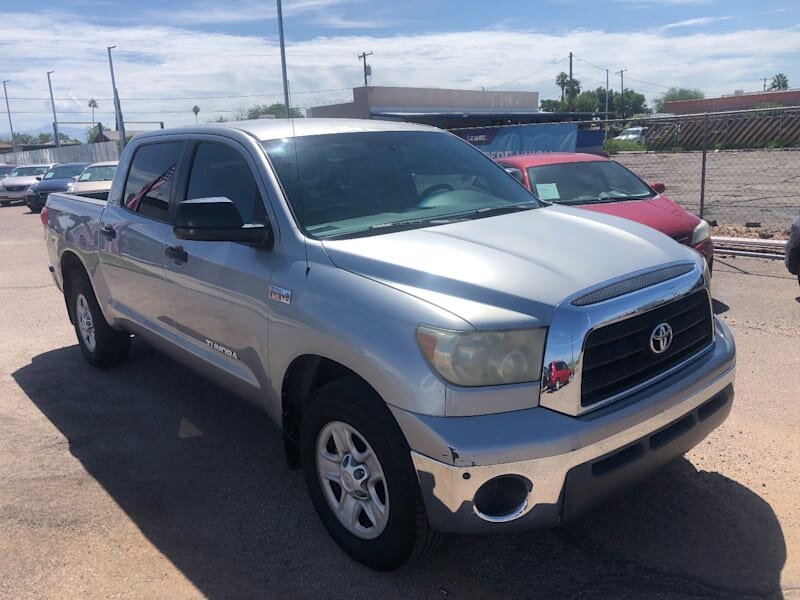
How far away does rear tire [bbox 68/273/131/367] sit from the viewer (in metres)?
5.85

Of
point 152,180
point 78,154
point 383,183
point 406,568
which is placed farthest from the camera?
point 78,154

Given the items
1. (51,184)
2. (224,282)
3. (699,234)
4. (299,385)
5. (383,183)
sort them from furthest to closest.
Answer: (51,184)
(699,234)
(383,183)
(224,282)
(299,385)

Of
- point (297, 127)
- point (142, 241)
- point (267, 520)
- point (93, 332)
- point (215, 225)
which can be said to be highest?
point (297, 127)

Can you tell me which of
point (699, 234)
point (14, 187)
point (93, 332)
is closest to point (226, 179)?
point (93, 332)

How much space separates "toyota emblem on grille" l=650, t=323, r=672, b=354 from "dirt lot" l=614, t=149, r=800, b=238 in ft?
30.1

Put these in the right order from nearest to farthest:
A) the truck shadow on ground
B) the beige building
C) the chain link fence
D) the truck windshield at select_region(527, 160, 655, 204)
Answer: the truck shadow on ground → the truck windshield at select_region(527, 160, 655, 204) → the chain link fence → the beige building

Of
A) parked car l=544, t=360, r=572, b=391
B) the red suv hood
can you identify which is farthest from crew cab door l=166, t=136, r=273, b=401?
the red suv hood

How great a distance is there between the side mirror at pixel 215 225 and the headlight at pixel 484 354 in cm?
116

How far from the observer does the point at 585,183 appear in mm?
8391

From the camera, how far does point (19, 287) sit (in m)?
9.94

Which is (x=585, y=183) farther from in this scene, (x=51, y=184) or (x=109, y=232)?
(x=51, y=184)

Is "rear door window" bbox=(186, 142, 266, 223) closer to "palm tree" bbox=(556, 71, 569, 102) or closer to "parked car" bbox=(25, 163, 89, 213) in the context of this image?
"parked car" bbox=(25, 163, 89, 213)

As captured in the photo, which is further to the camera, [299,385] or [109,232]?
[109,232]

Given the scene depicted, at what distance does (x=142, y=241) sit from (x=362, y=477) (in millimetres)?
2489
